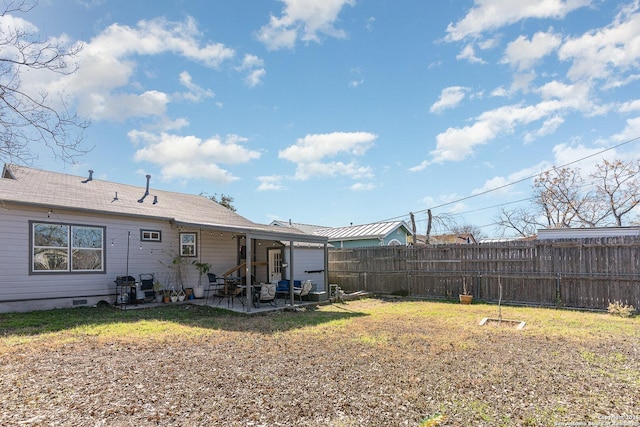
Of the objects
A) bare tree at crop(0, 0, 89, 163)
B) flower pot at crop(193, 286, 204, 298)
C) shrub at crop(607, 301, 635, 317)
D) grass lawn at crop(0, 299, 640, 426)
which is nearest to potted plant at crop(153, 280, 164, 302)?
flower pot at crop(193, 286, 204, 298)

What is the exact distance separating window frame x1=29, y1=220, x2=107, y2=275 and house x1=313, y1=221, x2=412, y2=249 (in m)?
10.8

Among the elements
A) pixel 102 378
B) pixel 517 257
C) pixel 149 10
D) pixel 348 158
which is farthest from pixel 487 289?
pixel 149 10

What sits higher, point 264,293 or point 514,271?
point 514,271

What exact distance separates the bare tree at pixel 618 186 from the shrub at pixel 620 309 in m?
16.9

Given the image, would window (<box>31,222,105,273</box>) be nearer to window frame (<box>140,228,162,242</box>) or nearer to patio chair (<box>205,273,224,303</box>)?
window frame (<box>140,228,162,242</box>)

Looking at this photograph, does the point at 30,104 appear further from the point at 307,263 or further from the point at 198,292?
the point at 307,263

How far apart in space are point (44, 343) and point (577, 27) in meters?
14.3

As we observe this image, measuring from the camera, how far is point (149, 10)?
8.68 meters

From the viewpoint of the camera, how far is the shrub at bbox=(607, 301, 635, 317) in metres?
8.88

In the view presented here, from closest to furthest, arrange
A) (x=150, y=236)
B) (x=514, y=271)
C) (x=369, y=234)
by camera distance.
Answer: (x=514, y=271) → (x=150, y=236) → (x=369, y=234)

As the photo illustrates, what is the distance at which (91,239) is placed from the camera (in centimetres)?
1063

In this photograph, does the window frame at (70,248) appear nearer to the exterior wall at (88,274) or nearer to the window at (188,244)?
the exterior wall at (88,274)

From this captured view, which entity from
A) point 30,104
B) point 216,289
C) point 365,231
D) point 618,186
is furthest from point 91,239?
point 618,186

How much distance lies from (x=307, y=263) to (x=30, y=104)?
1090 centimetres
